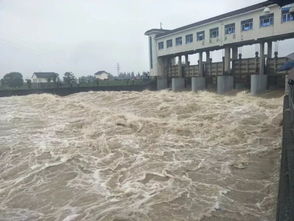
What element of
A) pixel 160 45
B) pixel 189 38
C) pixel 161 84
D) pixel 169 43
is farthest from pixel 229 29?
pixel 161 84

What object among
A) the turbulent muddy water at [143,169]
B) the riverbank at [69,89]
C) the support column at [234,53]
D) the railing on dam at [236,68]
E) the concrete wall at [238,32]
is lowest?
the turbulent muddy water at [143,169]

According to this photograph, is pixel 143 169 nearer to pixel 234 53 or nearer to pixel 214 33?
pixel 214 33

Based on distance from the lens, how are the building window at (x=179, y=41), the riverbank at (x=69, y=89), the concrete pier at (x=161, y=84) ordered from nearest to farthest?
the riverbank at (x=69, y=89) < the building window at (x=179, y=41) < the concrete pier at (x=161, y=84)

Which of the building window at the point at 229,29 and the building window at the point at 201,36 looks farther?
the building window at the point at 201,36

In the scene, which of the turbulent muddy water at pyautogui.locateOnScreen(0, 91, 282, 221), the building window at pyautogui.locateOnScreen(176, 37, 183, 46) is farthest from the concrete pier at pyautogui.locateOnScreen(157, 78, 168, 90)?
the turbulent muddy water at pyautogui.locateOnScreen(0, 91, 282, 221)

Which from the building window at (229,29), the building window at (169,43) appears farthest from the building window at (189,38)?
the building window at (229,29)

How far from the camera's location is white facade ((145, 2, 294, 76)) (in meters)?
15.8

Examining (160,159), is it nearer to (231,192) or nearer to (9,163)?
(231,192)

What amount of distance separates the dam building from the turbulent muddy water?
7.11 metres

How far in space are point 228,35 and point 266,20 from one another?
9.82 feet

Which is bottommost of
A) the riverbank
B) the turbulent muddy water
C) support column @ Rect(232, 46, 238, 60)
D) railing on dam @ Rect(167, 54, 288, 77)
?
the turbulent muddy water

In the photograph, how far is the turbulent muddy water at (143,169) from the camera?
4.34m

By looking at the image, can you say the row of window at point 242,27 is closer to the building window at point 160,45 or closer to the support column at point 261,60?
the building window at point 160,45

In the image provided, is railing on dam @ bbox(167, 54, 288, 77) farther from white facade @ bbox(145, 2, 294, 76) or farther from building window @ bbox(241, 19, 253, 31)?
building window @ bbox(241, 19, 253, 31)
